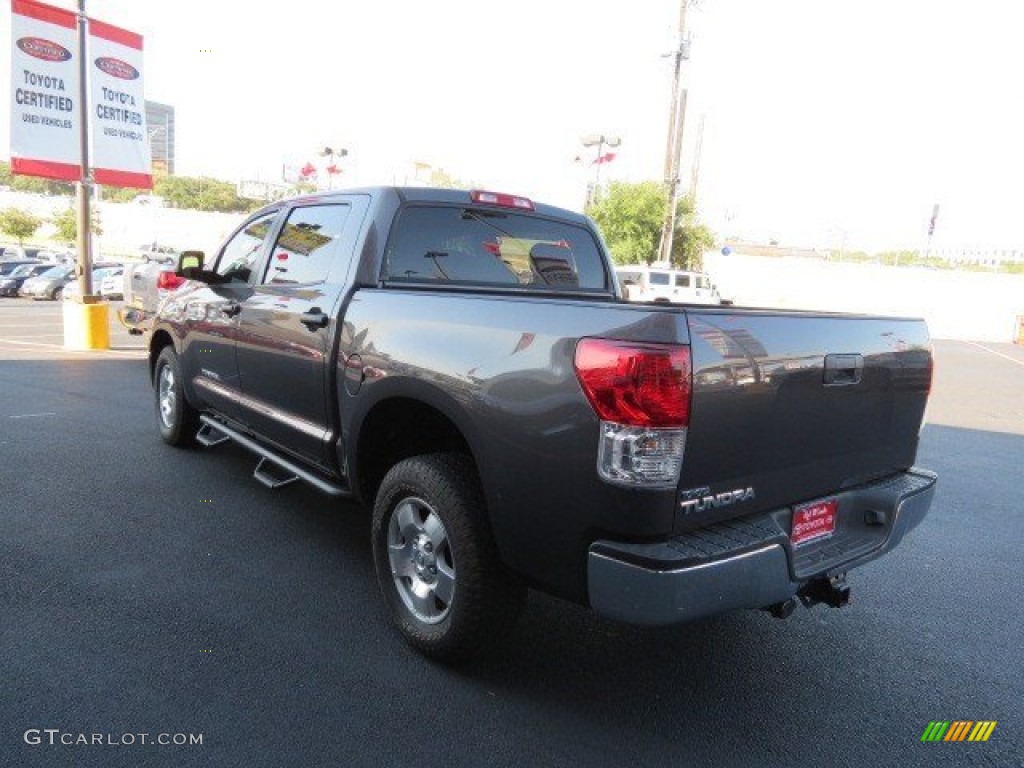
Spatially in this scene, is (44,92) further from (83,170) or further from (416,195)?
(416,195)

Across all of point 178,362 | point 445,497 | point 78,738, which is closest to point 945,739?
point 445,497

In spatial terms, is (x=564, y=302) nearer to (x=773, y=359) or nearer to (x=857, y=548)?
(x=773, y=359)

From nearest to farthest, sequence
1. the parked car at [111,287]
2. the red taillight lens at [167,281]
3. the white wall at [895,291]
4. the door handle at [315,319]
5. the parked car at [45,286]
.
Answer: the door handle at [315,319], the red taillight lens at [167,281], the parked car at [111,287], the parked car at [45,286], the white wall at [895,291]

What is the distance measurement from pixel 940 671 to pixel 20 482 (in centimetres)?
553

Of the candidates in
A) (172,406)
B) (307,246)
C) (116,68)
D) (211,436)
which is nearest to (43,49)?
(116,68)

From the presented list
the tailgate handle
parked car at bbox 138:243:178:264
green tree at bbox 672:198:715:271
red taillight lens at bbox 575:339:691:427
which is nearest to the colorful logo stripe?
the tailgate handle

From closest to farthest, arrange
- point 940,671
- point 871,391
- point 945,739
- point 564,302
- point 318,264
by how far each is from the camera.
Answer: point 564,302, point 945,739, point 871,391, point 940,671, point 318,264

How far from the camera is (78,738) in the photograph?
2475mm

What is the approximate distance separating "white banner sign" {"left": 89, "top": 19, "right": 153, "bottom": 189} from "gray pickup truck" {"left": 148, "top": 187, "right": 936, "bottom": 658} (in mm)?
9280

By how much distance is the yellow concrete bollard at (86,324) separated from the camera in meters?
11.8

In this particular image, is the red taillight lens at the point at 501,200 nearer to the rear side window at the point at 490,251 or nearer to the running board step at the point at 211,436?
the rear side window at the point at 490,251

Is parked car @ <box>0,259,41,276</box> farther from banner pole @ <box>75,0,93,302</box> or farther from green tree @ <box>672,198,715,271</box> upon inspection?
green tree @ <box>672,198,715,271</box>

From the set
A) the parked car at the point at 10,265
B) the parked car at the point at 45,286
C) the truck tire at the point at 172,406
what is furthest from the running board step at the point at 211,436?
the parked car at the point at 10,265

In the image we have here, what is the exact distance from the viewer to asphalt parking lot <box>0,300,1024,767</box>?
2.55 m
